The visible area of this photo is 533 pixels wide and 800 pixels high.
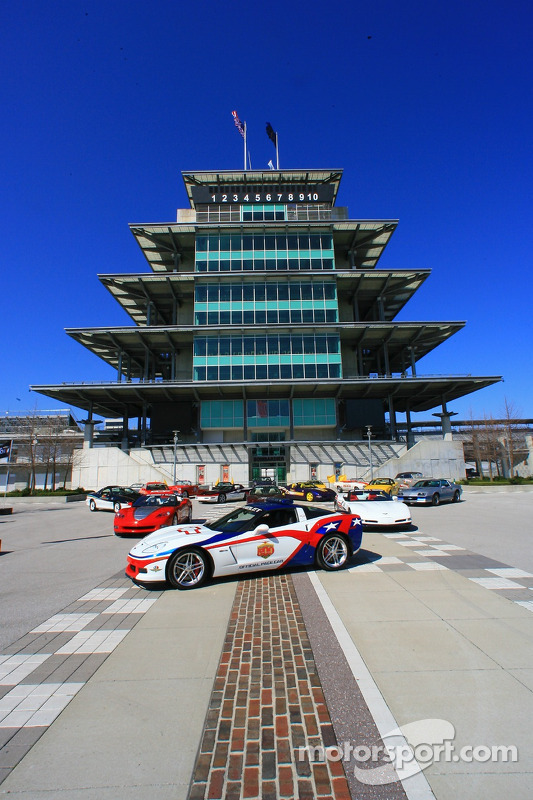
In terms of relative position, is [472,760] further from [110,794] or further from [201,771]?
[110,794]

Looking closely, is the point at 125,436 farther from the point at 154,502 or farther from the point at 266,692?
the point at 266,692

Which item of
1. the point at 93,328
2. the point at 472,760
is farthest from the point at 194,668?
the point at 93,328

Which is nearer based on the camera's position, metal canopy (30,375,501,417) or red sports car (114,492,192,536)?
red sports car (114,492,192,536)

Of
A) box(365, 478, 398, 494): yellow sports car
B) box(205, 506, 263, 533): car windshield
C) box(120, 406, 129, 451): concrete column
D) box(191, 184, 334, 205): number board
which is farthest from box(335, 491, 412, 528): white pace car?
box(191, 184, 334, 205): number board

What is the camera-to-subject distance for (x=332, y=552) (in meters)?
7.85

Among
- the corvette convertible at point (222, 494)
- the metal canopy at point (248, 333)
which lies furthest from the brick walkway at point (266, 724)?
the metal canopy at point (248, 333)

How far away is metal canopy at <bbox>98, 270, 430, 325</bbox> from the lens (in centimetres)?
5278

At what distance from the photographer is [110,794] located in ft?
7.94

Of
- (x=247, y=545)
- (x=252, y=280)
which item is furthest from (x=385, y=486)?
(x=252, y=280)

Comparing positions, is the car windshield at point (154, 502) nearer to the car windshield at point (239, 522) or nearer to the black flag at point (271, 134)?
the car windshield at point (239, 522)

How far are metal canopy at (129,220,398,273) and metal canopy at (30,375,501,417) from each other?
19897 millimetres

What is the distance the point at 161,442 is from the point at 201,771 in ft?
176

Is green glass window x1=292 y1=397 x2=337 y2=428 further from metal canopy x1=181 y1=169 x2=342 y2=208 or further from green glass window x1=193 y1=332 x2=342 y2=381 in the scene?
metal canopy x1=181 y1=169 x2=342 y2=208

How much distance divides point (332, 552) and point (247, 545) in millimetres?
1877
